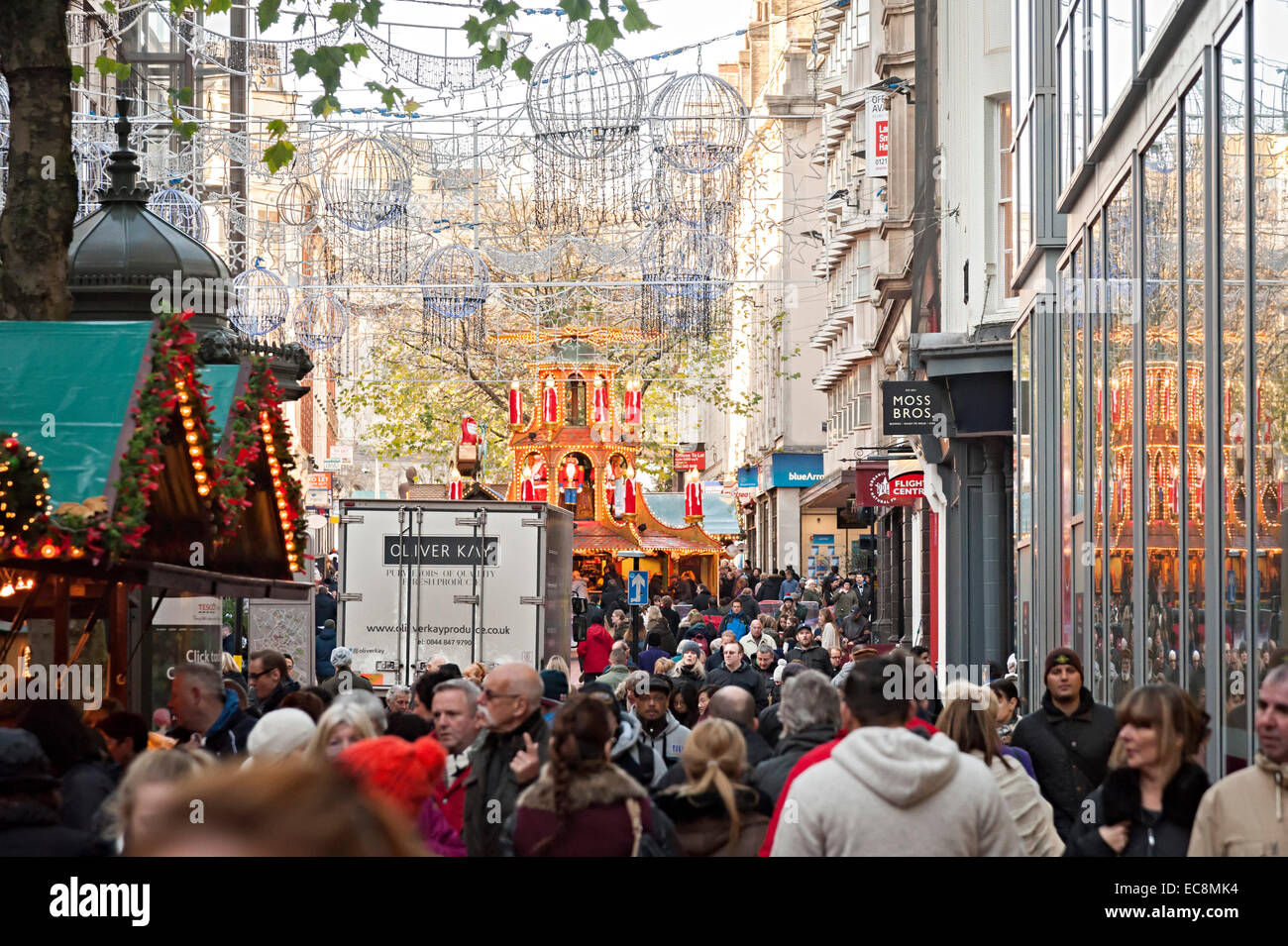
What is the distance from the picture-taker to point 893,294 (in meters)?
37.4

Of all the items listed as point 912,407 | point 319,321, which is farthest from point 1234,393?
point 319,321

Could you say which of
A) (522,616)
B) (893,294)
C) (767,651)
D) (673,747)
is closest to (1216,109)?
(673,747)

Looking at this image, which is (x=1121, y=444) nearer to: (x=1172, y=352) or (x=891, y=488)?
(x=1172, y=352)

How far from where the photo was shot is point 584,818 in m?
6.32

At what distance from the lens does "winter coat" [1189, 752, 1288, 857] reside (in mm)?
5586

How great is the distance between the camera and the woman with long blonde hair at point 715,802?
22.8 feet

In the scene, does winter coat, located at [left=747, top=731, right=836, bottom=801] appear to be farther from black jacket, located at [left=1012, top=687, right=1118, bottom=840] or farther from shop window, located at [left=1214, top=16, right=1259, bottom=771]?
shop window, located at [left=1214, top=16, right=1259, bottom=771]

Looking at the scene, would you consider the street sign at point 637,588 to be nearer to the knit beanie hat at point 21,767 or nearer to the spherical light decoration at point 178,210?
the spherical light decoration at point 178,210

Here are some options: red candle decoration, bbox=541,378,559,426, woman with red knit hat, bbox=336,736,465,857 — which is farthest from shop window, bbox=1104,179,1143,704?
red candle decoration, bbox=541,378,559,426

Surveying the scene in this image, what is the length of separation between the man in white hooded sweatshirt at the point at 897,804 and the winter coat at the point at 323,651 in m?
16.0

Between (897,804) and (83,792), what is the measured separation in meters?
3.38
